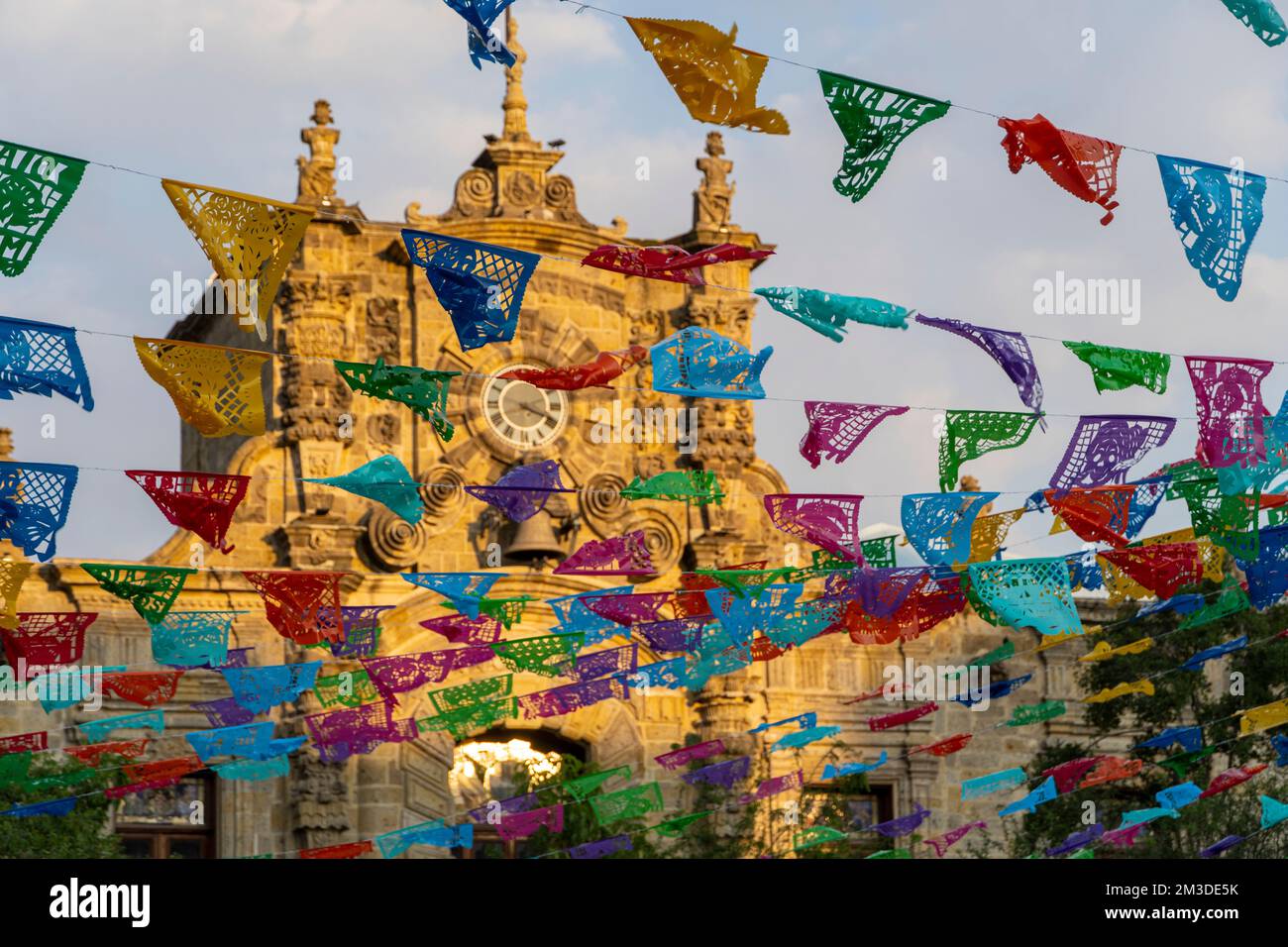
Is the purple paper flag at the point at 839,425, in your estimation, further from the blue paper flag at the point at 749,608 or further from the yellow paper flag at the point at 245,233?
the yellow paper flag at the point at 245,233

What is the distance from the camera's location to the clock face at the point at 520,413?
26.8 metres

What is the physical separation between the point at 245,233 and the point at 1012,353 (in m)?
5.30

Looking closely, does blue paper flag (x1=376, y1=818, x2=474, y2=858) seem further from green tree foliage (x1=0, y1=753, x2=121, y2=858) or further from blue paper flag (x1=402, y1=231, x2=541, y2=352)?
blue paper flag (x1=402, y1=231, x2=541, y2=352)

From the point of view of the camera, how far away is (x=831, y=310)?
1547cm

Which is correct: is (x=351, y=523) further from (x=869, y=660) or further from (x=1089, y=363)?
(x=1089, y=363)

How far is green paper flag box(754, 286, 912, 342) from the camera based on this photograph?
50.5 ft

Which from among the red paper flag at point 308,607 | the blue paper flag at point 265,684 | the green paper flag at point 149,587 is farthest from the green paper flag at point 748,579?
the green paper flag at point 149,587

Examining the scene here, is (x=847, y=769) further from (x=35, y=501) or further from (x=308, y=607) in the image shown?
(x=35, y=501)

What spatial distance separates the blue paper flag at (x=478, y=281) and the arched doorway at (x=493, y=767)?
11178 mm

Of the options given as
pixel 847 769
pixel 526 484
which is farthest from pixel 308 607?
pixel 847 769

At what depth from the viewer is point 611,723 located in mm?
26547

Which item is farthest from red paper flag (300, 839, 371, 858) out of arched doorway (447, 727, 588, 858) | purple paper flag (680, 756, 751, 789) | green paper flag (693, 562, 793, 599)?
green paper flag (693, 562, 793, 599)

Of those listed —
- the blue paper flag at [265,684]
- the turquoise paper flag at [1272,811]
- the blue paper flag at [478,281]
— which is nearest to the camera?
the blue paper flag at [478,281]
